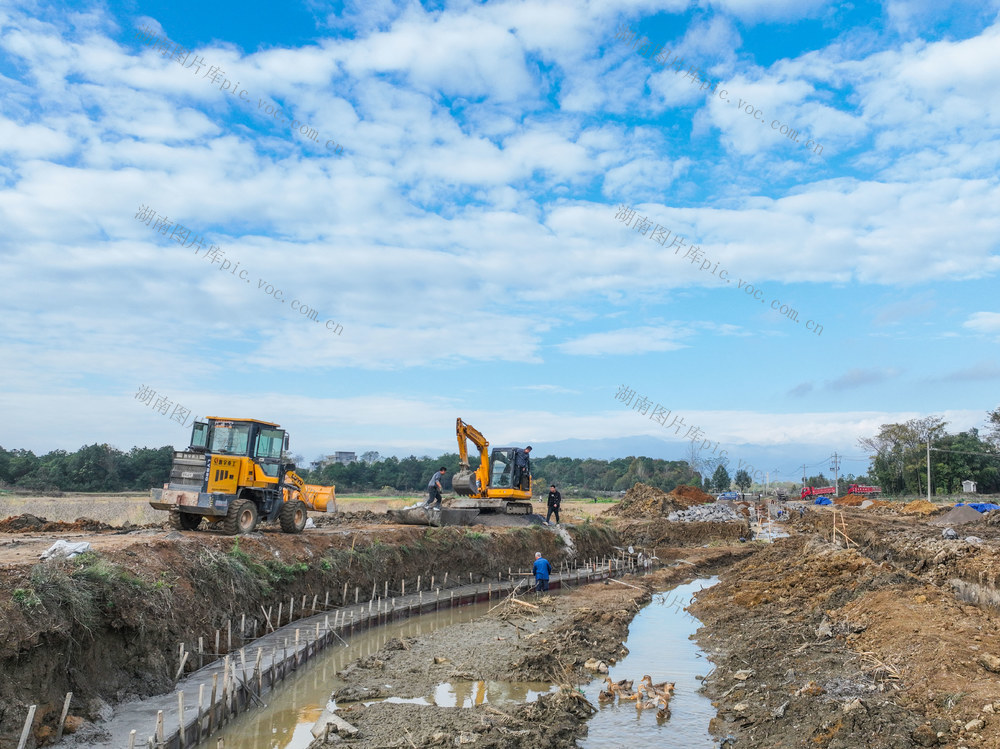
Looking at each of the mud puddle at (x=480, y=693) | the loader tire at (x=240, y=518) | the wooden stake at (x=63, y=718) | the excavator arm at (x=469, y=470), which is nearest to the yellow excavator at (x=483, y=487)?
the excavator arm at (x=469, y=470)

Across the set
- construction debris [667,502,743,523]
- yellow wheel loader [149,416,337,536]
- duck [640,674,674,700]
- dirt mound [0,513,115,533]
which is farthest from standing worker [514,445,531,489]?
construction debris [667,502,743,523]

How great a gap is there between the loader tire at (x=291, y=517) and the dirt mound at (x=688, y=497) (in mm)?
35361

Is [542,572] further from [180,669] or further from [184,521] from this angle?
[180,669]

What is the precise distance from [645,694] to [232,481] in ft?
32.4

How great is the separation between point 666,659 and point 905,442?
271 ft

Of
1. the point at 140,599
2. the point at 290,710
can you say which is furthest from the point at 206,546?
the point at 290,710

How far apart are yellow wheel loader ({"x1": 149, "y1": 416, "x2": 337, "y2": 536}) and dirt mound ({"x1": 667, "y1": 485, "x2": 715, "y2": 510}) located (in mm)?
36151

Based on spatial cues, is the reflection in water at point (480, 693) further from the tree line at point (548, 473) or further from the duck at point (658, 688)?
the tree line at point (548, 473)

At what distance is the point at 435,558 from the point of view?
21125 mm

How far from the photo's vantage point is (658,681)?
1273 cm

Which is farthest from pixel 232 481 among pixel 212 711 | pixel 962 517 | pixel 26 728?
pixel 962 517

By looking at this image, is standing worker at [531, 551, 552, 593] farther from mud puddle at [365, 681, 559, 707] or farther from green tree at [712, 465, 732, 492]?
green tree at [712, 465, 732, 492]

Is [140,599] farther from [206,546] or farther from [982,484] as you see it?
[982,484]

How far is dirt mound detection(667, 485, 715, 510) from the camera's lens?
1987 inches
